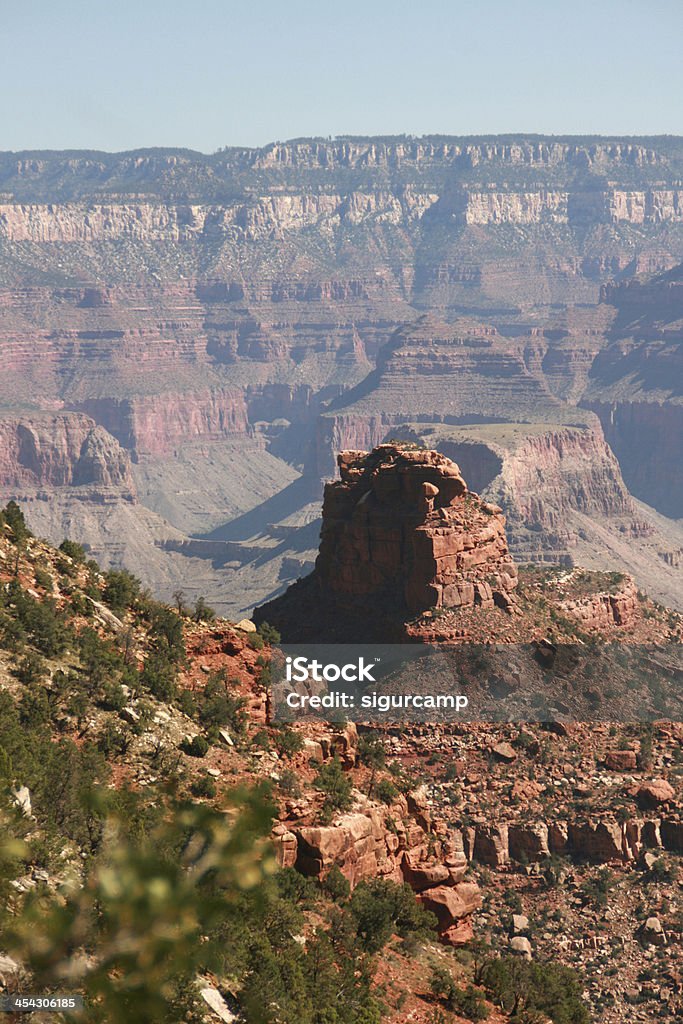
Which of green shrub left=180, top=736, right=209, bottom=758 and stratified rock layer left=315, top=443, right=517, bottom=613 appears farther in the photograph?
stratified rock layer left=315, top=443, right=517, bottom=613

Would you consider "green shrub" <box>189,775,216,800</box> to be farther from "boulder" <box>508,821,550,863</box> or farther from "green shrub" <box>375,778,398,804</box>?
"boulder" <box>508,821,550,863</box>

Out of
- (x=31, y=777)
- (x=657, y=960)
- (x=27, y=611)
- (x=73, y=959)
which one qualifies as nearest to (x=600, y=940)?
(x=657, y=960)

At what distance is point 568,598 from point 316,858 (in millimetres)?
37156

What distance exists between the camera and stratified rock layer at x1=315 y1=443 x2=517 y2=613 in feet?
203

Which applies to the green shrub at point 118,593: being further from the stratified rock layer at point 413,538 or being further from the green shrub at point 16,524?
the stratified rock layer at point 413,538

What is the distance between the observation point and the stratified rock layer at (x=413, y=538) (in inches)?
2434

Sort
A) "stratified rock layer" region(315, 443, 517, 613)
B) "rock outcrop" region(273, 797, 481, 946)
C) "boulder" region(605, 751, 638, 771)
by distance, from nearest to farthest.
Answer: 1. "rock outcrop" region(273, 797, 481, 946)
2. "boulder" region(605, 751, 638, 771)
3. "stratified rock layer" region(315, 443, 517, 613)

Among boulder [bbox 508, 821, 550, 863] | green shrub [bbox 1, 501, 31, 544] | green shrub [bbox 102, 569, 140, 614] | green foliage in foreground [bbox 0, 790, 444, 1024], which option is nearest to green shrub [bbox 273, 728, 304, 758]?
green shrub [bbox 102, 569, 140, 614]

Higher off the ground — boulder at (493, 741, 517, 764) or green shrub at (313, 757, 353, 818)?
boulder at (493, 741, 517, 764)

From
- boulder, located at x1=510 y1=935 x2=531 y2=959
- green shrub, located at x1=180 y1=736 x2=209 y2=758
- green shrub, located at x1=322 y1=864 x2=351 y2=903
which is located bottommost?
boulder, located at x1=510 y1=935 x2=531 y2=959

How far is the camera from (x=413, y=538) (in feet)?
204

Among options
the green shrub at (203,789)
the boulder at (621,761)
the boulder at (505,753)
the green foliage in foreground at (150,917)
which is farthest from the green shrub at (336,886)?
the boulder at (621,761)

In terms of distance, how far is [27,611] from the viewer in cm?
3447

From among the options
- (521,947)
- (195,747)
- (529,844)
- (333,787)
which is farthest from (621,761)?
(195,747)
